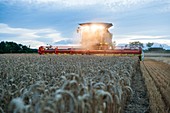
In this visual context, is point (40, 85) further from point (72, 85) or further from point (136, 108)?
point (136, 108)

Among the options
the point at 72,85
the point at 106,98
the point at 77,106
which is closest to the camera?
the point at 77,106

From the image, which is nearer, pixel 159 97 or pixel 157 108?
pixel 157 108

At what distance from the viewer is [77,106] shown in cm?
333

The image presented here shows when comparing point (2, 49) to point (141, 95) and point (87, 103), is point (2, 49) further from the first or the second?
point (87, 103)

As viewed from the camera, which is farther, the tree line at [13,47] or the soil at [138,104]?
the tree line at [13,47]

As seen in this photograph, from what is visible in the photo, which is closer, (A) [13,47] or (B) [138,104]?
(B) [138,104]

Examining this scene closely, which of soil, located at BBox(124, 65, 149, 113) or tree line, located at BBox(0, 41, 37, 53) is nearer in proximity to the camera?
soil, located at BBox(124, 65, 149, 113)

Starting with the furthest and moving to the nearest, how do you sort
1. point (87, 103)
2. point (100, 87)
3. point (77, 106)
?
point (100, 87) < point (87, 103) < point (77, 106)

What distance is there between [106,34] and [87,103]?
3541cm

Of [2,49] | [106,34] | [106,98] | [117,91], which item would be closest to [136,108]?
[117,91]

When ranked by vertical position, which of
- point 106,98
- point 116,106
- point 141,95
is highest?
point 106,98

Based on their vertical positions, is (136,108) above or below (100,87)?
below

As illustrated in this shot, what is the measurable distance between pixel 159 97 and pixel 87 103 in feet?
19.1

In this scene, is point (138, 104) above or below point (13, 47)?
below
